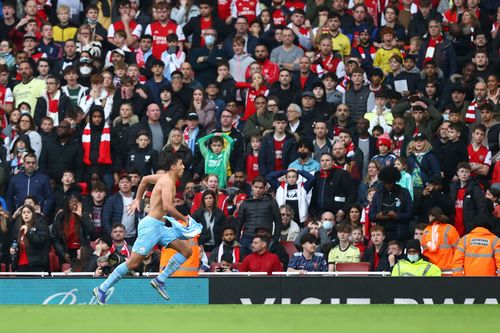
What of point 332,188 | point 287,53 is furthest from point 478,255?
point 287,53

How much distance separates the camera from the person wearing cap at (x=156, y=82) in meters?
24.9

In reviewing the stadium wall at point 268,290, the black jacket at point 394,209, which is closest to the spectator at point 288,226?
the black jacket at point 394,209

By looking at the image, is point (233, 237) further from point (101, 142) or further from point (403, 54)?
point (403, 54)

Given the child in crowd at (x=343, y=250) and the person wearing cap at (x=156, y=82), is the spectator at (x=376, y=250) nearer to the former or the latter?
the child in crowd at (x=343, y=250)

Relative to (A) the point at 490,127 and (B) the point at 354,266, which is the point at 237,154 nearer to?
(B) the point at 354,266

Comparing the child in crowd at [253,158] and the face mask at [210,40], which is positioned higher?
the face mask at [210,40]

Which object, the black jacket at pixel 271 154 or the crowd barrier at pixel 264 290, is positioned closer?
the crowd barrier at pixel 264 290

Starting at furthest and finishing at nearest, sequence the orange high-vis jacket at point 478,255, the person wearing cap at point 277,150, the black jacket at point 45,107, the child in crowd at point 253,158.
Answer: the black jacket at point 45,107, the child in crowd at point 253,158, the person wearing cap at point 277,150, the orange high-vis jacket at point 478,255

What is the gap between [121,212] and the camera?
877 inches

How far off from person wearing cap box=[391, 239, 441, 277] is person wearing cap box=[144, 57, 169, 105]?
7116mm

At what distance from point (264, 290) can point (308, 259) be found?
1.81 metres

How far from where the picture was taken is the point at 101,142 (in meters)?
23.7

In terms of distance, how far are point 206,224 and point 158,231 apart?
3.97 m

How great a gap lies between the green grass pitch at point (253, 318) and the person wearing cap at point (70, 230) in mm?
5176
